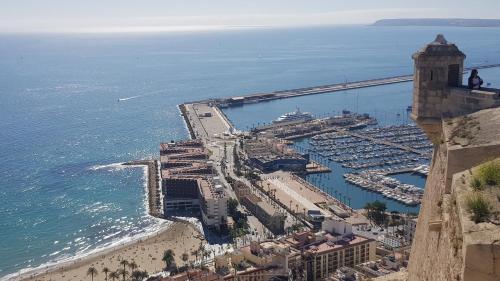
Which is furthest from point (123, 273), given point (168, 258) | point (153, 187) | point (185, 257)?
point (153, 187)

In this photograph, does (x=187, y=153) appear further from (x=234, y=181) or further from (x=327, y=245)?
(x=327, y=245)

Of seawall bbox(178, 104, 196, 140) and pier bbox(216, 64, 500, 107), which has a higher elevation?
pier bbox(216, 64, 500, 107)

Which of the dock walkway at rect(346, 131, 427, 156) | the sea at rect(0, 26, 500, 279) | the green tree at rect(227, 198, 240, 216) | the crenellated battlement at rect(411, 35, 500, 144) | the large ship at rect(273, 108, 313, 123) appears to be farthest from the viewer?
the large ship at rect(273, 108, 313, 123)

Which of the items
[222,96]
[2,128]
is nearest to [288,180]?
[2,128]

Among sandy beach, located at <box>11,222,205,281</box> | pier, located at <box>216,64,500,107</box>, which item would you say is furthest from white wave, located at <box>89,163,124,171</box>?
pier, located at <box>216,64,500,107</box>

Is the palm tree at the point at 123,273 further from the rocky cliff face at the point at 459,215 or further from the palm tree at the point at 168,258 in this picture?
the rocky cliff face at the point at 459,215

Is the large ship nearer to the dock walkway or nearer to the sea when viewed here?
the sea
